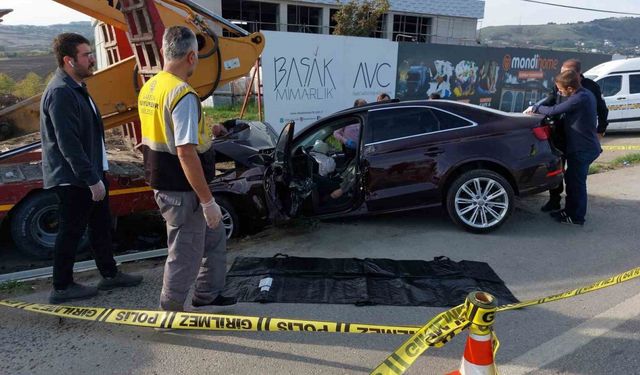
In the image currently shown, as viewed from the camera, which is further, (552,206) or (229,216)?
(552,206)

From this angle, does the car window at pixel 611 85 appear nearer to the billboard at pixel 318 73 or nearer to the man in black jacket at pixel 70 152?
the billboard at pixel 318 73

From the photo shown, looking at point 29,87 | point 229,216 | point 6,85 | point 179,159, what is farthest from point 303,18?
point 179,159

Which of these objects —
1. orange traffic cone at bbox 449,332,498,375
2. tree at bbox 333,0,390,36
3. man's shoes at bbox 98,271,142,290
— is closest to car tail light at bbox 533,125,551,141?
orange traffic cone at bbox 449,332,498,375

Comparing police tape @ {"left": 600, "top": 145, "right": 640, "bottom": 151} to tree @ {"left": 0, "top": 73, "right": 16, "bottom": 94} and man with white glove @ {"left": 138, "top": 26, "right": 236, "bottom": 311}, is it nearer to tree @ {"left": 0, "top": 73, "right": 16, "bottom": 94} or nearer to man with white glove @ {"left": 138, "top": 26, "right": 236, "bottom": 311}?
man with white glove @ {"left": 138, "top": 26, "right": 236, "bottom": 311}

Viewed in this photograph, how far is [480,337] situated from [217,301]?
75.1 inches

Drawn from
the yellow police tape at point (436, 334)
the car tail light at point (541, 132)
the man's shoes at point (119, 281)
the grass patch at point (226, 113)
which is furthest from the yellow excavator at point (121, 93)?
the grass patch at point (226, 113)

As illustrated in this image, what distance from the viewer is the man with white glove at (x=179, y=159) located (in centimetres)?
284

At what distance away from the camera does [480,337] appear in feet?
7.36

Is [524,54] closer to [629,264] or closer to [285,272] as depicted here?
[629,264]

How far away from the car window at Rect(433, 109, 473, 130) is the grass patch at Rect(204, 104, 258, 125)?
879 centimetres

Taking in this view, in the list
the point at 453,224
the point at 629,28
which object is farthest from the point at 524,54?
the point at 629,28

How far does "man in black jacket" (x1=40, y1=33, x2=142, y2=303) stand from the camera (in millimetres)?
3334

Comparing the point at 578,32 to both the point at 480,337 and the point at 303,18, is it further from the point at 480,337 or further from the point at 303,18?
the point at 480,337

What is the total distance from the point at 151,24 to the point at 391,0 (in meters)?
25.9
